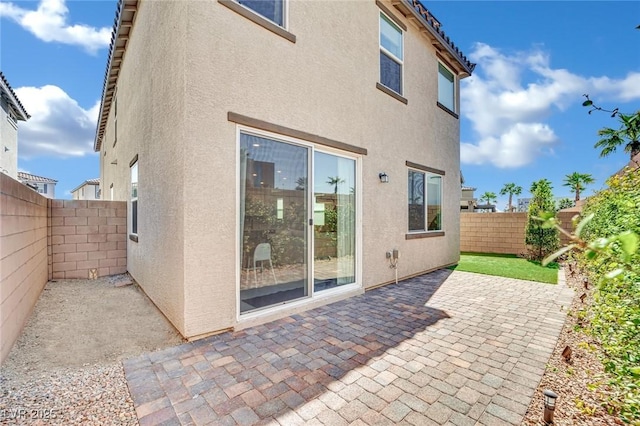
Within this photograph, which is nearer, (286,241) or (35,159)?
(286,241)

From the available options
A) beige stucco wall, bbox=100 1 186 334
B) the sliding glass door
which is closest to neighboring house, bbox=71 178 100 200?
beige stucco wall, bbox=100 1 186 334

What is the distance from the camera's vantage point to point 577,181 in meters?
30.0

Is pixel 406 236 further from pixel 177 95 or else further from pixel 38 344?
pixel 38 344

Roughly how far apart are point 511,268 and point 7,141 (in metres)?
24.7

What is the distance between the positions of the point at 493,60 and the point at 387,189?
9512 mm

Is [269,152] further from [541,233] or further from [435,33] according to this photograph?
[541,233]

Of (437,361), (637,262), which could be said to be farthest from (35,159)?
(637,262)

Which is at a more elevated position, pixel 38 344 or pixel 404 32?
pixel 404 32

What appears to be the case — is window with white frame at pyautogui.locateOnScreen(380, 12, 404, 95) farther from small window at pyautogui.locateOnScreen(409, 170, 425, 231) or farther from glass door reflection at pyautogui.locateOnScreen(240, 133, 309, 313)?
glass door reflection at pyautogui.locateOnScreen(240, 133, 309, 313)

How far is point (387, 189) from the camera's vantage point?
724cm

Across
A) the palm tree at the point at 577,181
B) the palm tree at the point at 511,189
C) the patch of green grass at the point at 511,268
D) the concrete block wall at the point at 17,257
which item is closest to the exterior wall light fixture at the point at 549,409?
the concrete block wall at the point at 17,257

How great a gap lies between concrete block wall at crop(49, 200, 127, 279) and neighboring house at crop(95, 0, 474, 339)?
517mm

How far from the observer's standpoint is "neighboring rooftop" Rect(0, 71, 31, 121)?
46.0ft

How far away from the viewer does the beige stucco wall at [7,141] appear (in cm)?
1523
